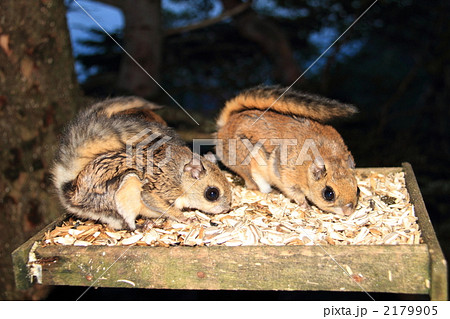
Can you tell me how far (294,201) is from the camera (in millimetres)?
3219

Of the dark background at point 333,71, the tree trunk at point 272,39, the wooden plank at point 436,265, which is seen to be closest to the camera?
the wooden plank at point 436,265

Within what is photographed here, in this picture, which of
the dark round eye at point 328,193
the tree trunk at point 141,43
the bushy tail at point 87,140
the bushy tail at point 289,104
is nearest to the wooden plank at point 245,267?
the bushy tail at point 87,140

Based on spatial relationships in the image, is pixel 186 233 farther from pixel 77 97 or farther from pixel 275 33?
pixel 275 33

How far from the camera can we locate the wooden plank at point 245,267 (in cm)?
213

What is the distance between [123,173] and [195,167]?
19.2 inches

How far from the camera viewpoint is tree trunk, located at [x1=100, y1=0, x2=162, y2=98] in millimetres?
5906

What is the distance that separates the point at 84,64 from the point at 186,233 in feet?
17.3

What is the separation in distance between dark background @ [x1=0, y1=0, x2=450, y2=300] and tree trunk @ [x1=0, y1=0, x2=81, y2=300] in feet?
1.33

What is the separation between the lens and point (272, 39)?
6629 mm

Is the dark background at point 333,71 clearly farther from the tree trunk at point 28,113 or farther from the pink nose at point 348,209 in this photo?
the pink nose at point 348,209

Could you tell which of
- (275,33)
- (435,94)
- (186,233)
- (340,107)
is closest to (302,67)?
(275,33)

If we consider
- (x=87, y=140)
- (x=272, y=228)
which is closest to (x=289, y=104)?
(x=272, y=228)

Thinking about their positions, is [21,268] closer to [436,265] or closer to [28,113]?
[28,113]

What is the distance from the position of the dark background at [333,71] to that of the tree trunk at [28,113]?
41 cm
